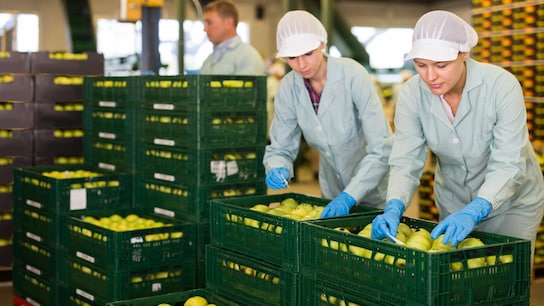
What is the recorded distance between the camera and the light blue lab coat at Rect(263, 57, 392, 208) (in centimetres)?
368

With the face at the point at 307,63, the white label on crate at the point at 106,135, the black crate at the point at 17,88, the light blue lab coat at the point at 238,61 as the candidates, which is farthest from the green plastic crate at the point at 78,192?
the face at the point at 307,63

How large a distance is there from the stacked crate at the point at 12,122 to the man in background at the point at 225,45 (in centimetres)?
135

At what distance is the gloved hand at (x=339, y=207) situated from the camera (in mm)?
3309

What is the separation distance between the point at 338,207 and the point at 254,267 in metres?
0.45

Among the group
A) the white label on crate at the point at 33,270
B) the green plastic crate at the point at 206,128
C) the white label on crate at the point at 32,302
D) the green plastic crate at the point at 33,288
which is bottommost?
the white label on crate at the point at 32,302

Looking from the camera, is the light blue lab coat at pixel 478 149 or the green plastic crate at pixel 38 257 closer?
the light blue lab coat at pixel 478 149

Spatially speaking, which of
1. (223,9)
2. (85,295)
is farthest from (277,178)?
(223,9)

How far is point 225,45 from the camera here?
18.4 ft

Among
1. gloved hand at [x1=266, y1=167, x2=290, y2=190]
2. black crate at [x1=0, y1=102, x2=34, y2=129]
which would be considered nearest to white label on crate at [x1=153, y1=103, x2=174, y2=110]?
gloved hand at [x1=266, y1=167, x2=290, y2=190]

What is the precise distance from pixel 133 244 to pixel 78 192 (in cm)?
78

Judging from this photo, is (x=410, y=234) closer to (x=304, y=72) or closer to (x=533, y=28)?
(x=304, y=72)

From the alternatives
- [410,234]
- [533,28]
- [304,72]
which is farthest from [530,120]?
[410,234]

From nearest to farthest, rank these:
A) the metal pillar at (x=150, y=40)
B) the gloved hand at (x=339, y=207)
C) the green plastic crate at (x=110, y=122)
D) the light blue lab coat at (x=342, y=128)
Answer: the gloved hand at (x=339, y=207), the light blue lab coat at (x=342, y=128), the green plastic crate at (x=110, y=122), the metal pillar at (x=150, y=40)

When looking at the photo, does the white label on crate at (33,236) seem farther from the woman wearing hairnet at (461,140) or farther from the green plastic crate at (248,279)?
the woman wearing hairnet at (461,140)
